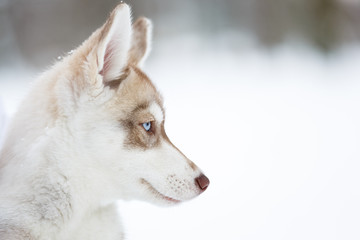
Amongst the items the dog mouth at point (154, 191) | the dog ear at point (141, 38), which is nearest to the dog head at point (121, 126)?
the dog mouth at point (154, 191)

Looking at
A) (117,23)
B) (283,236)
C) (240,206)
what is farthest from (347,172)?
(117,23)

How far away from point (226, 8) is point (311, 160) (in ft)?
26.0

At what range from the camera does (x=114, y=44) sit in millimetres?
2379

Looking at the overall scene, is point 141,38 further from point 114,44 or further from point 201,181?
point 201,181

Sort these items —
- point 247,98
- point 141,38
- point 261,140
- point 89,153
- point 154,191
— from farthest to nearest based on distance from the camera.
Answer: point 247,98
point 261,140
point 141,38
point 154,191
point 89,153

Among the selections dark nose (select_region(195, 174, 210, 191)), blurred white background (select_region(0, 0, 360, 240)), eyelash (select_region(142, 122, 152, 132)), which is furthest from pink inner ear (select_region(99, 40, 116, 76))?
dark nose (select_region(195, 174, 210, 191))

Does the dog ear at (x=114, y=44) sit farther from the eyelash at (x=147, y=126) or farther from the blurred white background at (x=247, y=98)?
the blurred white background at (x=247, y=98)

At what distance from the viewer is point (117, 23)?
89.7 inches

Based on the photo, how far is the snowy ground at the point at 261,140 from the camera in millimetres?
4391

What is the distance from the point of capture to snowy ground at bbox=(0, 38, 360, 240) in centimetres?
439

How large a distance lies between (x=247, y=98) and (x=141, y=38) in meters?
6.11

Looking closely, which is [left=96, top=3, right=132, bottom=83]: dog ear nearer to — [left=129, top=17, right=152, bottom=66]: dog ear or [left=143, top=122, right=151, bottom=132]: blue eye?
[left=143, top=122, right=151, bottom=132]: blue eye

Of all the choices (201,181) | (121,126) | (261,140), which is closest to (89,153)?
(121,126)

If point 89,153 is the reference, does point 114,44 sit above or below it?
above
